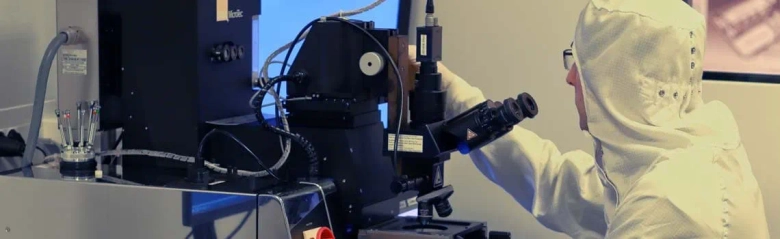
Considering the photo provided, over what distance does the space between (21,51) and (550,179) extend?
1215 mm

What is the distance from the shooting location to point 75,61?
6.10ft

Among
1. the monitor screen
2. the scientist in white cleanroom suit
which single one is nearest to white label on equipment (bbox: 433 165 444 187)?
the scientist in white cleanroom suit

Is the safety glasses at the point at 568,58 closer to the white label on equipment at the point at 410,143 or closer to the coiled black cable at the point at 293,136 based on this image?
the white label on equipment at the point at 410,143

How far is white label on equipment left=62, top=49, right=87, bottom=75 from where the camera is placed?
185cm

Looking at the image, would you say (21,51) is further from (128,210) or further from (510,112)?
(510,112)

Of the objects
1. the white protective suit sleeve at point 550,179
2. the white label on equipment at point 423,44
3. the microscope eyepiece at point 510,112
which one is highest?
the white label on equipment at point 423,44

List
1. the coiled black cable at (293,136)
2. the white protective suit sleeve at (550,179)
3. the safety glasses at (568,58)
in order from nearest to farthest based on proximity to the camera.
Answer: the coiled black cable at (293,136) < the safety glasses at (568,58) < the white protective suit sleeve at (550,179)

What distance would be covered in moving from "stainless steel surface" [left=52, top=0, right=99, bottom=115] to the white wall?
359mm

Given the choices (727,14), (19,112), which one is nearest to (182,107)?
(19,112)

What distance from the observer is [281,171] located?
178 cm

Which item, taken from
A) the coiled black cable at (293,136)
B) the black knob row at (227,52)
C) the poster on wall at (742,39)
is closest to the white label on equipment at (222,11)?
the black knob row at (227,52)

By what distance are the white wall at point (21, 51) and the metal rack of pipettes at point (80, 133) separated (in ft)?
1.36

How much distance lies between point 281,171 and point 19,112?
77 centimetres

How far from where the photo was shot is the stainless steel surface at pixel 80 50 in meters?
1.84
